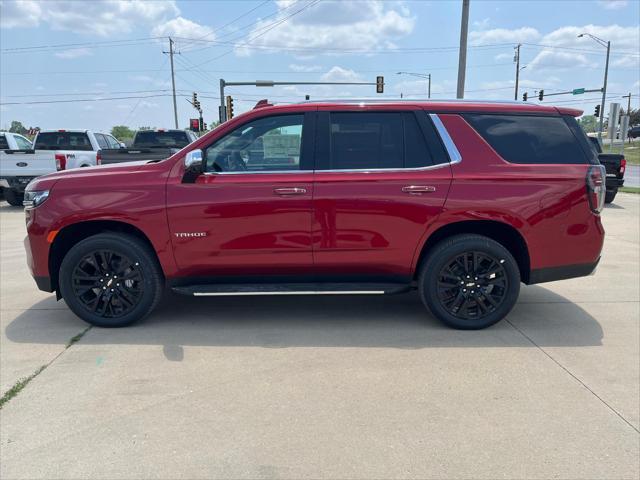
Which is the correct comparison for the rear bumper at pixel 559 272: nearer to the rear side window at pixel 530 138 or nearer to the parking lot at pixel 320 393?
the parking lot at pixel 320 393

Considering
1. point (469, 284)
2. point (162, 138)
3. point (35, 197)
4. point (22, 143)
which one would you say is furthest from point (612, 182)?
point (22, 143)

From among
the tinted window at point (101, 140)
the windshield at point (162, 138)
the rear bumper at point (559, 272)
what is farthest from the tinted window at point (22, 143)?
the rear bumper at point (559, 272)

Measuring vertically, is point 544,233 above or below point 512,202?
below

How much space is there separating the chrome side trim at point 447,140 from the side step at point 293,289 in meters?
1.17

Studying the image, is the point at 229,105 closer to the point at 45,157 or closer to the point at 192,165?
the point at 45,157

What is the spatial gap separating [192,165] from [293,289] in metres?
1.33

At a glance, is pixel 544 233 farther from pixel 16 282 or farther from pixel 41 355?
pixel 16 282

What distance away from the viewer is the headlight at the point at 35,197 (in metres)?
4.40

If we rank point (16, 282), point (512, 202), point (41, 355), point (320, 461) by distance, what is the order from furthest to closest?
1. point (16, 282)
2. point (512, 202)
3. point (41, 355)
4. point (320, 461)

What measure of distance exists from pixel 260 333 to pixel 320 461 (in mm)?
1864

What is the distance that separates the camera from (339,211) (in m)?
4.30

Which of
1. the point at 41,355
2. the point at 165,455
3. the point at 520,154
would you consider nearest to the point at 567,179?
the point at 520,154

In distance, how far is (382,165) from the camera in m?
4.39

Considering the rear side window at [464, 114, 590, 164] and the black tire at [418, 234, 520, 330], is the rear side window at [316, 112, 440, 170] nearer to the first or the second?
the rear side window at [464, 114, 590, 164]
